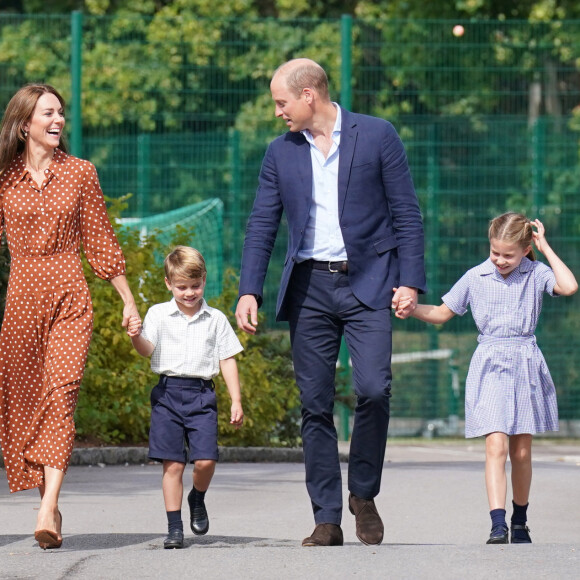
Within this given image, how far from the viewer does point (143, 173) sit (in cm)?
1547

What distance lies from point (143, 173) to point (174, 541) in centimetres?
892

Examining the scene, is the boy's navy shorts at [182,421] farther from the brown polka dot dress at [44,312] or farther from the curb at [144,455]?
the curb at [144,455]

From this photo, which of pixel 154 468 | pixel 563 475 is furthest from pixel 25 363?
pixel 563 475

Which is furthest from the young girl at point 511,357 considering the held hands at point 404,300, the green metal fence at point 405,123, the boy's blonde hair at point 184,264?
the green metal fence at point 405,123

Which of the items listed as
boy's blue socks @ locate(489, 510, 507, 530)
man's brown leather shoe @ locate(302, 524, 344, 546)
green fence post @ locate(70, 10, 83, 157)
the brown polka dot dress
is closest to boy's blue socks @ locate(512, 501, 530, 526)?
boy's blue socks @ locate(489, 510, 507, 530)

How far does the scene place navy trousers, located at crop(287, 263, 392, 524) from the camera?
6863 millimetres

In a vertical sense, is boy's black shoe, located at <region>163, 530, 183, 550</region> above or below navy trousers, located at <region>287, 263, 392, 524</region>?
below

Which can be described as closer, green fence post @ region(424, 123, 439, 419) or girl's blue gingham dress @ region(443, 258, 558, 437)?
girl's blue gingham dress @ region(443, 258, 558, 437)

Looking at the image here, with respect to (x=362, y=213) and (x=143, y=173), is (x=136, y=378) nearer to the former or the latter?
(x=143, y=173)

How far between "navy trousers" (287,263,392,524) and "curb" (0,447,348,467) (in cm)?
430

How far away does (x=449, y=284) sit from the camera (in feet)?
51.7

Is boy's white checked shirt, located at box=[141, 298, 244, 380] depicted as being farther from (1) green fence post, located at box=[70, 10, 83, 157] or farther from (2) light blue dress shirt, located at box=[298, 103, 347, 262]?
(1) green fence post, located at box=[70, 10, 83, 157]

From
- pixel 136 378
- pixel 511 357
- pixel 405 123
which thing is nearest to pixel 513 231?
pixel 511 357

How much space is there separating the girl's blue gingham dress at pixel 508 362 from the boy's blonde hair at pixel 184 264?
119 centimetres
